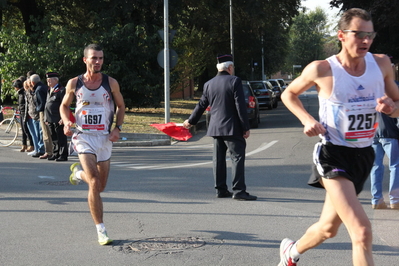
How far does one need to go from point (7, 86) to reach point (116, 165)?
1383cm

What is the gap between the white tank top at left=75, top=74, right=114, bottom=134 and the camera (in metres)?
6.42

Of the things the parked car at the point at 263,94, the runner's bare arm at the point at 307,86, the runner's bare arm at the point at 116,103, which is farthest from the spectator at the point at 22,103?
the parked car at the point at 263,94

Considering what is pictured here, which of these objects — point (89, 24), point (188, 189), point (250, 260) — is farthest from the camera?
point (89, 24)

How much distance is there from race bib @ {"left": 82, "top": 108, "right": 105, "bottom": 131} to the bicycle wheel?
10.9 meters

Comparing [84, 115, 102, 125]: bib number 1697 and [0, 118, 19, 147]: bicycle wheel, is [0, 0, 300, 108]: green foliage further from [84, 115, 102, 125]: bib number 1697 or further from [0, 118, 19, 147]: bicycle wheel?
[84, 115, 102, 125]: bib number 1697

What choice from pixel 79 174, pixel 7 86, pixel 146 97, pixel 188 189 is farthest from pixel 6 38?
pixel 79 174

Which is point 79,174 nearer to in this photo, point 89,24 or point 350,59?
point 350,59

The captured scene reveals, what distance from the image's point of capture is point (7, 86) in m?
25.0

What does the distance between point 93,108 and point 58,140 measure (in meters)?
7.39

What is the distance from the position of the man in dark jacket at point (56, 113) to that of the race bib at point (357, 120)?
967 centimetres

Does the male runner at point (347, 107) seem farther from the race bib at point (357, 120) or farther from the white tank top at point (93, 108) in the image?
the white tank top at point (93, 108)

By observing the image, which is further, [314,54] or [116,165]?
[314,54]

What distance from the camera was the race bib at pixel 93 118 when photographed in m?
6.42

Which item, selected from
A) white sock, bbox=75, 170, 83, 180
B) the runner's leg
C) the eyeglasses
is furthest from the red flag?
the eyeglasses
